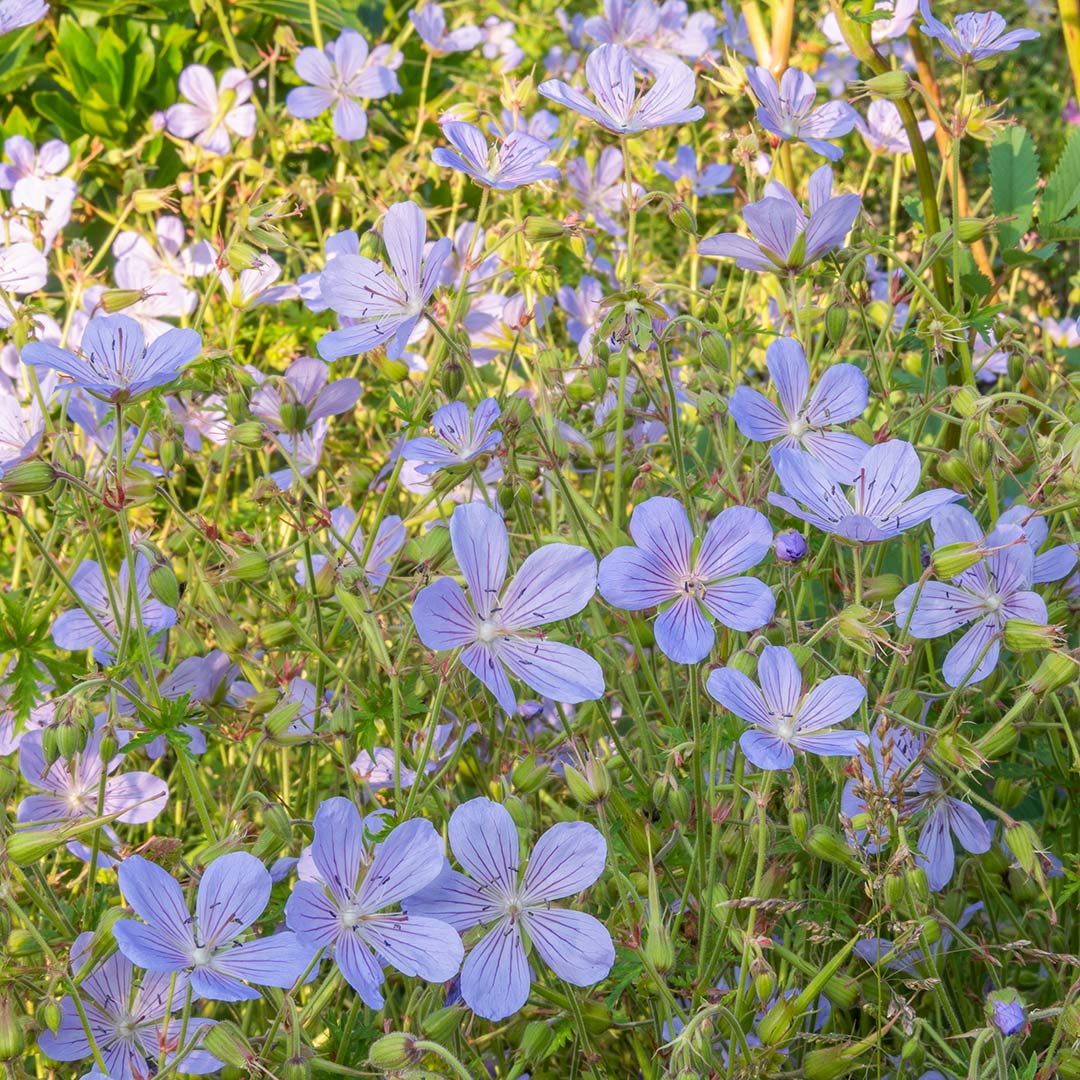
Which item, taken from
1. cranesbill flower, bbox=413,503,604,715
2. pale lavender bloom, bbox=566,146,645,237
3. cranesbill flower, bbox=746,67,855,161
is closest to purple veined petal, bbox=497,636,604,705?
cranesbill flower, bbox=413,503,604,715

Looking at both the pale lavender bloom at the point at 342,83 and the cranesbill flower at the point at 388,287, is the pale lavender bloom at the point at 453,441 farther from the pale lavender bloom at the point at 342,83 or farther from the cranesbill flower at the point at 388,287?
the pale lavender bloom at the point at 342,83

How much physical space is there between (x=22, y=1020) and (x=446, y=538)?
1.50 feet

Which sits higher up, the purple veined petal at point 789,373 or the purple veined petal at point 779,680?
the purple veined petal at point 789,373

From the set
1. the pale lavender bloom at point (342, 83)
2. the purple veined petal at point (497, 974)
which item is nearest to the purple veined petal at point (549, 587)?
the purple veined petal at point (497, 974)

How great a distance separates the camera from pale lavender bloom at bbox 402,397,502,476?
977 mm

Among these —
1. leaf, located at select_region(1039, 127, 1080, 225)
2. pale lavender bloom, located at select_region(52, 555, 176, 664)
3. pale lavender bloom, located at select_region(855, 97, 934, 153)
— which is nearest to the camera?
pale lavender bloom, located at select_region(52, 555, 176, 664)

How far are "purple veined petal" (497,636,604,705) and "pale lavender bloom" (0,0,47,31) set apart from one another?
0.97m

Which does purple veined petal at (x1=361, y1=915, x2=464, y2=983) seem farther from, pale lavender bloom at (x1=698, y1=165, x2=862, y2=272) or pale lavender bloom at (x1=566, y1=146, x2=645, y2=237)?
pale lavender bloom at (x1=566, y1=146, x2=645, y2=237)

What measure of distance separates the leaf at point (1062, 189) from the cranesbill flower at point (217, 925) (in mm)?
1005


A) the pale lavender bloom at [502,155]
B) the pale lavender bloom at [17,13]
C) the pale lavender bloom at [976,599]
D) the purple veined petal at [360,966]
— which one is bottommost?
the pale lavender bloom at [976,599]

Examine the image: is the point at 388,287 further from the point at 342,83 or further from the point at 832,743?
the point at 342,83

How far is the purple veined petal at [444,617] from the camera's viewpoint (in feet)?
2.72

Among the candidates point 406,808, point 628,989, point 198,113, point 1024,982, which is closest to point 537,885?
point 406,808

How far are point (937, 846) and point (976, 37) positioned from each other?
75cm
